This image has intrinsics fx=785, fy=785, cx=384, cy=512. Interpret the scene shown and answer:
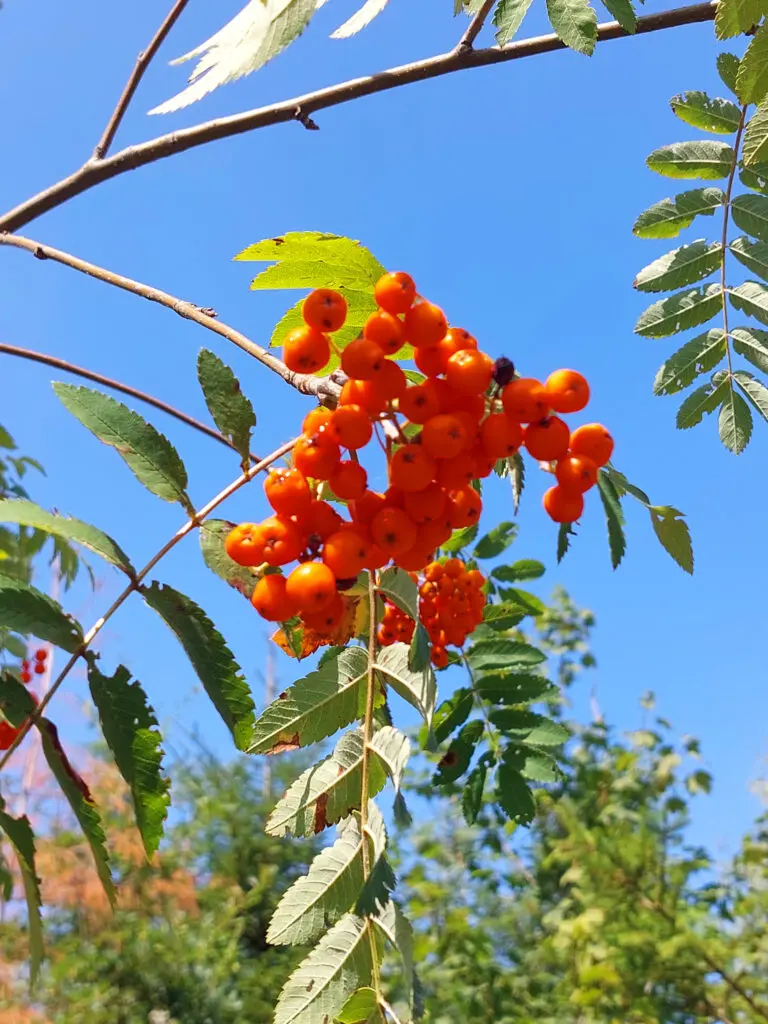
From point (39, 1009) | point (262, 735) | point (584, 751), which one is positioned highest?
point (584, 751)

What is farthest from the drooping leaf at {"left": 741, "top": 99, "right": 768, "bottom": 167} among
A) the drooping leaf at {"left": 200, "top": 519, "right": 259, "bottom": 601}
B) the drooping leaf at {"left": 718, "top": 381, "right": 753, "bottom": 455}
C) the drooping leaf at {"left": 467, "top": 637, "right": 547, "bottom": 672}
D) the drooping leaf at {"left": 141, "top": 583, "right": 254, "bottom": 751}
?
the drooping leaf at {"left": 141, "top": 583, "right": 254, "bottom": 751}

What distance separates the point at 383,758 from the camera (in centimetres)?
116

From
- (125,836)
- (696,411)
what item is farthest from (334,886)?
(125,836)

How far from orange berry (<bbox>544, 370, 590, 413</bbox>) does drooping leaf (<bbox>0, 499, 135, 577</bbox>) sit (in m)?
0.73

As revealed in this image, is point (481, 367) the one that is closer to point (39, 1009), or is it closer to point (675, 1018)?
point (675, 1018)

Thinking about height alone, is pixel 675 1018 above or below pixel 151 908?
above

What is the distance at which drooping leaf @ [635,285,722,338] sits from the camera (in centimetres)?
195

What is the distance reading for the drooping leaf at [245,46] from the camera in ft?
3.77

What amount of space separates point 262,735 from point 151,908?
659cm

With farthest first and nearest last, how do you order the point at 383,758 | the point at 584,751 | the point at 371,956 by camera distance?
the point at 584,751
the point at 383,758
the point at 371,956

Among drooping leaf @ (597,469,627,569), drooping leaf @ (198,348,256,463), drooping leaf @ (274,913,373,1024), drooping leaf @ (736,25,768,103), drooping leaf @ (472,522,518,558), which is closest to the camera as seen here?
drooping leaf @ (274,913,373,1024)

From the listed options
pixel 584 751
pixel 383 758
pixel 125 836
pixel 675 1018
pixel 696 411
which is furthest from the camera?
pixel 125 836

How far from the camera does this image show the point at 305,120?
61.8 inches

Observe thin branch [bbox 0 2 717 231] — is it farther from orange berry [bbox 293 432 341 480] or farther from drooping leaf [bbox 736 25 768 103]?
orange berry [bbox 293 432 341 480]
